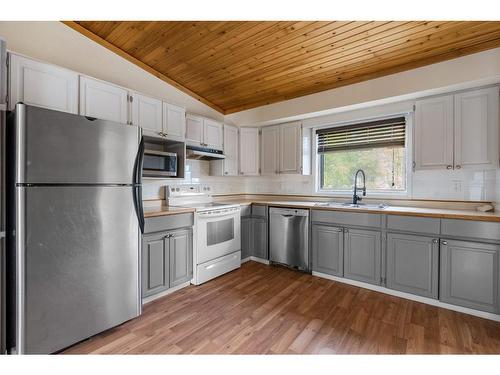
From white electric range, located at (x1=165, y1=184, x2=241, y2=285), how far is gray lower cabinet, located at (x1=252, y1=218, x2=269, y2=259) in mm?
348

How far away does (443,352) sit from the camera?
172cm

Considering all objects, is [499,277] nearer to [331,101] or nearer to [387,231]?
[387,231]

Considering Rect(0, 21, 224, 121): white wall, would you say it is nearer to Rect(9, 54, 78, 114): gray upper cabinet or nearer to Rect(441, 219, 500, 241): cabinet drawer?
Rect(9, 54, 78, 114): gray upper cabinet

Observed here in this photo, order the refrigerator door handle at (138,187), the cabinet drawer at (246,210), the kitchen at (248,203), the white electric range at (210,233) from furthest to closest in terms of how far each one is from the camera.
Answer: the cabinet drawer at (246,210)
the white electric range at (210,233)
the refrigerator door handle at (138,187)
the kitchen at (248,203)

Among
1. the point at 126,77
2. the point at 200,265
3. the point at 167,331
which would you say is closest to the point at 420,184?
the point at 200,265

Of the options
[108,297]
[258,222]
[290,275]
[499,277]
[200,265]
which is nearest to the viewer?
[108,297]

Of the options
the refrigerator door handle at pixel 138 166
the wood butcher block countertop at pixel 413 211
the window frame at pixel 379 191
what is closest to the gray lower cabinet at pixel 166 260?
the wood butcher block countertop at pixel 413 211

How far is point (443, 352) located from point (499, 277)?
3.07 ft

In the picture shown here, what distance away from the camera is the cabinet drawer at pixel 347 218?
265 cm

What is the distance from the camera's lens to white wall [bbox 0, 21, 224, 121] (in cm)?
215

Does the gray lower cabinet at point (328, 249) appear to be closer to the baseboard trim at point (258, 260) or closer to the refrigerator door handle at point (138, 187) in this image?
the baseboard trim at point (258, 260)

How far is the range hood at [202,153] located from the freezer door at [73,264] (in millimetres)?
1320

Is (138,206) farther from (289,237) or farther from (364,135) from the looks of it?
(364,135)

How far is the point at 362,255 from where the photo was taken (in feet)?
8.99
